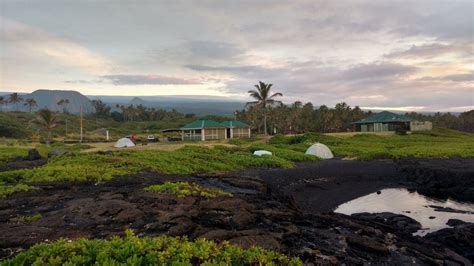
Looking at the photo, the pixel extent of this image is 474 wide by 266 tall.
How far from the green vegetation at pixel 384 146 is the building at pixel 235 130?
456 inches

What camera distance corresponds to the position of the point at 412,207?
2377cm

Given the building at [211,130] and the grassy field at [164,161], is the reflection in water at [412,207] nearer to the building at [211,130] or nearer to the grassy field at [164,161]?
the grassy field at [164,161]

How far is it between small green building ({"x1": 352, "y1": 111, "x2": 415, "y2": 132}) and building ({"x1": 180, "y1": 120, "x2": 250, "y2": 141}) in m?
31.8

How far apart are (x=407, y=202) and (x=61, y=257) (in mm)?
24330

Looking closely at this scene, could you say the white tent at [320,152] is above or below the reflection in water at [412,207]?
above

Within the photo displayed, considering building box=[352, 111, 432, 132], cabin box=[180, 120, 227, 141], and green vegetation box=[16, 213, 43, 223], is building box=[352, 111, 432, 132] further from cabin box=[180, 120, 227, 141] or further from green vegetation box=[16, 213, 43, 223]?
green vegetation box=[16, 213, 43, 223]

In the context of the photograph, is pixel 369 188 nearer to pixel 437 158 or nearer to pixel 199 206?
pixel 437 158

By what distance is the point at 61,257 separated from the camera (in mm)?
7109

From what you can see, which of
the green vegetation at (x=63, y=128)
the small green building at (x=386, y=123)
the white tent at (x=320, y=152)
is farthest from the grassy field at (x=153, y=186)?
the green vegetation at (x=63, y=128)

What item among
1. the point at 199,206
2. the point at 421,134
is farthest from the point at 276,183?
the point at 421,134

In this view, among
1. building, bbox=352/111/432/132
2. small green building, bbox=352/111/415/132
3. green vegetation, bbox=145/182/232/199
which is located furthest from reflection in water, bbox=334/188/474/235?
small green building, bbox=352/111/415/132

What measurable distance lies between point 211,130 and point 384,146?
31.6 meters

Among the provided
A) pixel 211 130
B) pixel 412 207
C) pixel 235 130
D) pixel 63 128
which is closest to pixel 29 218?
pixel 412 207

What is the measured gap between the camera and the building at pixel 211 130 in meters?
68.5
